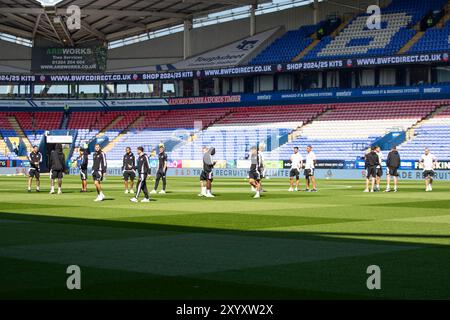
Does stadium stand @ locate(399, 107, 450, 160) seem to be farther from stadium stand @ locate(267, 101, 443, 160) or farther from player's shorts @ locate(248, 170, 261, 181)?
player's shorts @ locate(248, 170, 261, 181)

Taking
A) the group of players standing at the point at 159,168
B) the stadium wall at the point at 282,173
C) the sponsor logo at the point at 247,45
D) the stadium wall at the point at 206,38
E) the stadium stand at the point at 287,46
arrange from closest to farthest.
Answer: the group of players standing at the point at 159,168 < the stadium wall at the point at 282,173 < the stadium stand at the point at 287,46 < the stadium wall at the point at 206,38 < the sponsor logo at the point at 247,45

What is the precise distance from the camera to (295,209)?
81.1 ft

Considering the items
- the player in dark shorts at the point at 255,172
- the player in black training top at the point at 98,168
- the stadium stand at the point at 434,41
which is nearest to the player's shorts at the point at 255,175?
the player in dark shorts at the point at 255,172

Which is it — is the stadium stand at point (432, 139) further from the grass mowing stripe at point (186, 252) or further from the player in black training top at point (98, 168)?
the grass mowing stripe at point (186, 252)

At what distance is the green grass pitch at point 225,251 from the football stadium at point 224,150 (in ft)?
0.20

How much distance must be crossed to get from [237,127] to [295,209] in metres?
47.2

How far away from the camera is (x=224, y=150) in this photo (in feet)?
226

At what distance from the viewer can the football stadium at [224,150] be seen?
12.1 meters

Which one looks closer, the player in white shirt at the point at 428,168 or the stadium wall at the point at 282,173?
the player in white shirt at the point at 428,168

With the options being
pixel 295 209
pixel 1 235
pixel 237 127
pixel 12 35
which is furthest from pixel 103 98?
pixel 1 235

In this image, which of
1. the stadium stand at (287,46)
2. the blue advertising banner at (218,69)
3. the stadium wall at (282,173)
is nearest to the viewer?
the stadium wall at (282,173)

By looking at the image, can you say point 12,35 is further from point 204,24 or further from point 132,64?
point 204,24

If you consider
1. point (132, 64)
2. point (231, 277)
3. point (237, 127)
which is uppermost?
point (132, 64)

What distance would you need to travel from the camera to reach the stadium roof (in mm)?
70688
